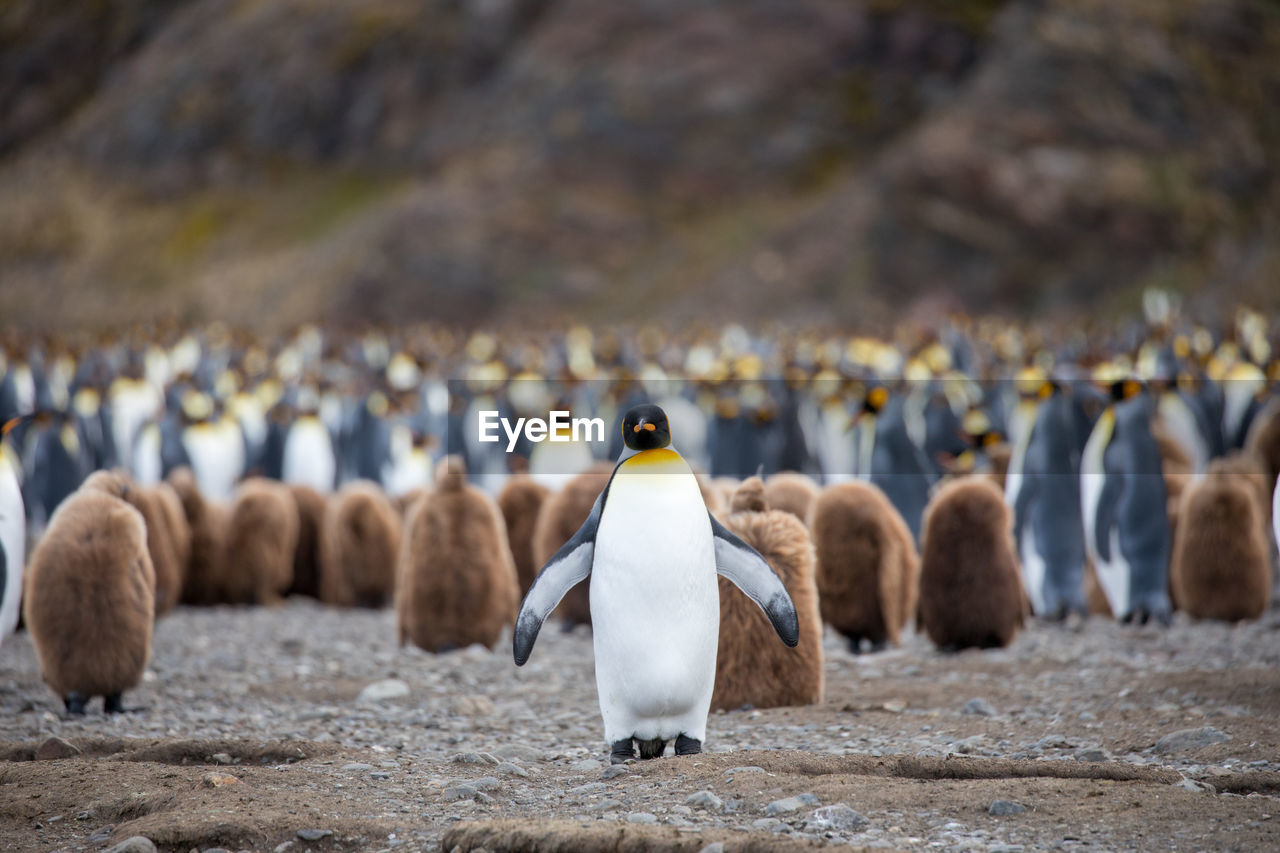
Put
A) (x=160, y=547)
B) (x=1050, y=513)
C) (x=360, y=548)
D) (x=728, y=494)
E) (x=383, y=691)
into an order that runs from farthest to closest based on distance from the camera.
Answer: (x=360, y=548)
(x=1050, y=513)
(x=160, y=547)
(x=728, y=494)
(x=383, y=691)

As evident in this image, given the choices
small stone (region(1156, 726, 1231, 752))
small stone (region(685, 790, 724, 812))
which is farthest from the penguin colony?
small stone (region(1156, 726, 1231, 752))

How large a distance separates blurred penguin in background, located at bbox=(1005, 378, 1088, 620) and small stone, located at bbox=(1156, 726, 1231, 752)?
3.70 metres

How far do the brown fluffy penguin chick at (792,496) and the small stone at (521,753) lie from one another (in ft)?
8.87

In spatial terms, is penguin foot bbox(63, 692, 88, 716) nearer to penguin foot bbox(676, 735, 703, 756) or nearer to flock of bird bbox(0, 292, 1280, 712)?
flock of bird bbox(0, 292, 1280, 712)

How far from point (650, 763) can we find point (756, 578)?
2.57ft

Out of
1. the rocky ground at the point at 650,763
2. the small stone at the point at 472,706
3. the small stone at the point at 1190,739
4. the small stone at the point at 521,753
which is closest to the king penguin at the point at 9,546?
the rocky ground at the point at 650,763

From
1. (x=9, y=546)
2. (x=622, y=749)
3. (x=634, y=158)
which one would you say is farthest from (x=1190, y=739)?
(x=634, y=158)

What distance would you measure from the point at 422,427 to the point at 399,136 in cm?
3036

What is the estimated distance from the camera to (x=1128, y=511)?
7887mm

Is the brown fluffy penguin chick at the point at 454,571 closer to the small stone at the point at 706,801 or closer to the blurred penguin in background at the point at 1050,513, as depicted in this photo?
the small stone at the point at 706,801

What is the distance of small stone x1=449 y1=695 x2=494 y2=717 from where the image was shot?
552 cm

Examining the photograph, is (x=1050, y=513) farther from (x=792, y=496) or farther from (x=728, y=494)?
(x=728, y=494)

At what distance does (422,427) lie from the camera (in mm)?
14992

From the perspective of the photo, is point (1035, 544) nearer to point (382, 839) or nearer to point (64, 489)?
point (382, 839)
